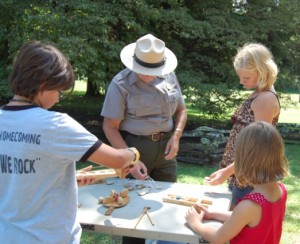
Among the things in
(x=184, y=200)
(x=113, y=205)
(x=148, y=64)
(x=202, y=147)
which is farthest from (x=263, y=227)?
(x=202, y=147)

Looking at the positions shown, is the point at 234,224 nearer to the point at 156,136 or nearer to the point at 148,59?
the point at 156,136

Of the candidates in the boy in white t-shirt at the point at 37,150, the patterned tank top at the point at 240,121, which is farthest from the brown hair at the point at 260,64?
the boy in white t-shirt at the point at 37,150

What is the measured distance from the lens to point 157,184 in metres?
2.70

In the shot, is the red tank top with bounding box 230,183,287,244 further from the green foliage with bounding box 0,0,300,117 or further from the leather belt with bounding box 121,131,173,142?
the green foliage with bounding box 0,0,300,117

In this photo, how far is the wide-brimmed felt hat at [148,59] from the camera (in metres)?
2.91

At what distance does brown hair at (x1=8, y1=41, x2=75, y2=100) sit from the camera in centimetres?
165

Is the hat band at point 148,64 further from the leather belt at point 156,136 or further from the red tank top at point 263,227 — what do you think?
the red tank top at point 263,227

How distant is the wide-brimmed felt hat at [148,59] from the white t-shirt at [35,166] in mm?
1312

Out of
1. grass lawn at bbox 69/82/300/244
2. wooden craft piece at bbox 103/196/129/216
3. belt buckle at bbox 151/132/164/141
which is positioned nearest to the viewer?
wooden craft piece at bbox 103/196/129/216

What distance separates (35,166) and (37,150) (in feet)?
0.24

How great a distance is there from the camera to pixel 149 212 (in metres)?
2.18

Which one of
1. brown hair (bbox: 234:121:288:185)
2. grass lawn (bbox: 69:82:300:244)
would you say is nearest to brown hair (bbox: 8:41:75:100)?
brown hair (bbox: 234:121:288:185)

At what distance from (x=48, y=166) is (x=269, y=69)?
155 centimetres

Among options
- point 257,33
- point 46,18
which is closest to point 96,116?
point 46,18
